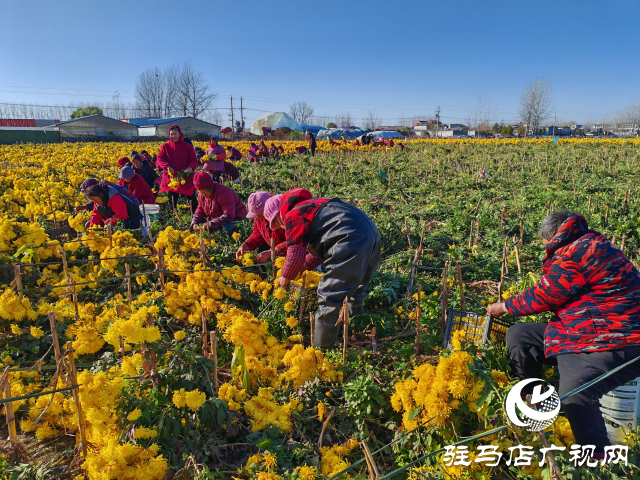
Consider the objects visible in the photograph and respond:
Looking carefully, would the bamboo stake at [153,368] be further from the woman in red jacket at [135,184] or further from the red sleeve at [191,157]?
the red sleeve at [191,157]

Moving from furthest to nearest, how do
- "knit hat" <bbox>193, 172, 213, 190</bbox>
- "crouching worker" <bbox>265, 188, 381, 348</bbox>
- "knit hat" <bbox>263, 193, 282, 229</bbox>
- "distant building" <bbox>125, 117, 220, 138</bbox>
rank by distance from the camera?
"distant building" <bbox>125, 117, 220, 138</bbox>, "knit hat" <bbox>193, 172, 213, 190</bbox>, "knit hat" <bbox>263, 193, 282, 229</bbox>, "crouching worker" <bbox>265, 188, 381, 348</bbox>

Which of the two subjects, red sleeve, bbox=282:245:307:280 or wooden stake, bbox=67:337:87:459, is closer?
wooden stake, bbox=67:337:87:459

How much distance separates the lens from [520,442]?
177cm

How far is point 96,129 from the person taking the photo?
141 ft

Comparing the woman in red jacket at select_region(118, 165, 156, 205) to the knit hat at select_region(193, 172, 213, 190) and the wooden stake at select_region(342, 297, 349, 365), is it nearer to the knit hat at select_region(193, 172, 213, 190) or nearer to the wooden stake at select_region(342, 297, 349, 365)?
the knit hat at select_region(193, 172, 213, 190)

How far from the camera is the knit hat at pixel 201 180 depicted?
5074 millimetres

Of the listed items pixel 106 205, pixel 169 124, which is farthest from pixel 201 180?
pixel 169 124

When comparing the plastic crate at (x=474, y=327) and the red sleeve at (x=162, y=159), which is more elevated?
the red sleeve at (x=162, y=159)

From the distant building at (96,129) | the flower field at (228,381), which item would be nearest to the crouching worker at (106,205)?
the flower field at (228,381)

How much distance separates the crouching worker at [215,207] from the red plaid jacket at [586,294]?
3932 mm

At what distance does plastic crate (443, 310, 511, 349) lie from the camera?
2914mm

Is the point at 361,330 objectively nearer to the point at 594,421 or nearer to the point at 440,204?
the point at 594,421

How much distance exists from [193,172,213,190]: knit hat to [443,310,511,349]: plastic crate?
355cm

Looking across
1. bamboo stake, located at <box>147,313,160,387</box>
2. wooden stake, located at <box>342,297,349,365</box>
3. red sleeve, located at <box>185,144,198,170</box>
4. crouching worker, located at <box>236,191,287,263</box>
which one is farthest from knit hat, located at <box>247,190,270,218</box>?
red sleeve, located at <box>185,144,198,170</box>
